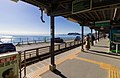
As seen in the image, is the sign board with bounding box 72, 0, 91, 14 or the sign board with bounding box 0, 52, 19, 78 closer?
the sign board with bounding box 0, 52, 19, 78

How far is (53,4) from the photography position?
247 inches

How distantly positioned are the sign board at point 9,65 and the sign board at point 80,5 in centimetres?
318

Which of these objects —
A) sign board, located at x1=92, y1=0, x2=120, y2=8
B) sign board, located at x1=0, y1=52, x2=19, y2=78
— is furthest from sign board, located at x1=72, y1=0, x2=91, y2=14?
sign board, located at x1=0, y1=52, x2=19, y2=78

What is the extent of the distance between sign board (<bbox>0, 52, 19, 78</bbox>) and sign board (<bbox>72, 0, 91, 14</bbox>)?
3182mm

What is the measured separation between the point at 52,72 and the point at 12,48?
517cm

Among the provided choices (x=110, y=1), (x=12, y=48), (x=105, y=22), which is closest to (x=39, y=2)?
(x=110, y=1)

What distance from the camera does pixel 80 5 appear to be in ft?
16.3

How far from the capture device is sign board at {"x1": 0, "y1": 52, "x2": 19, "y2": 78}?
3.12m

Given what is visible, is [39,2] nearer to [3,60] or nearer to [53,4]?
[53,4]

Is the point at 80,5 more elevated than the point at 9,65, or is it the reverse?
the point at 80,5

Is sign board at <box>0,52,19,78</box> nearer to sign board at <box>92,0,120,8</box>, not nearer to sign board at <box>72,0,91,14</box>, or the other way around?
sign board at <box>72,0,91,14</box>

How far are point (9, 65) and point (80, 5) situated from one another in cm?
363

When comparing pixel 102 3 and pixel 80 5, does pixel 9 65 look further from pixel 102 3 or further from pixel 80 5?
pixel 102 3

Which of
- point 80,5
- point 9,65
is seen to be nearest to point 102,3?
point 80,5
